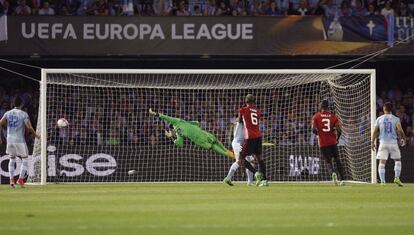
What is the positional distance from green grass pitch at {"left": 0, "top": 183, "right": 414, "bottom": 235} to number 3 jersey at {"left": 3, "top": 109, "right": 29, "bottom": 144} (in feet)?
8.66

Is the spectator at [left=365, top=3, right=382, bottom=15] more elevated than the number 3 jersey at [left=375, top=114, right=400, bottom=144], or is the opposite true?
the spectator at [left=365, top=3, right=382, bottom=15]

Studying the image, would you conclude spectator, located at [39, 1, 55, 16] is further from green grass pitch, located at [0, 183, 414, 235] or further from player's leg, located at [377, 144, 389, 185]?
player's leg, located at [377, 144, 389, 185]

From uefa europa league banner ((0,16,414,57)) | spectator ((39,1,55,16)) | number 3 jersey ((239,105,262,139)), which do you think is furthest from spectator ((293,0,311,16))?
number 3 jersey ((239,105,262,139))

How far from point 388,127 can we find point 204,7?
9.63m

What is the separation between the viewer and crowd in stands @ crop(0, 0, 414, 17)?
30.0 m

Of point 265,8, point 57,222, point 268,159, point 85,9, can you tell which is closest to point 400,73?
point 265,8

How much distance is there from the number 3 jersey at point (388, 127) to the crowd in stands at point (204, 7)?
283 inches

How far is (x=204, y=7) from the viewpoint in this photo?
102 feet

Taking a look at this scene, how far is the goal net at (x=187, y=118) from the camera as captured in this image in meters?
26.5

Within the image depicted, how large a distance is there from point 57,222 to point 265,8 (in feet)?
63.8

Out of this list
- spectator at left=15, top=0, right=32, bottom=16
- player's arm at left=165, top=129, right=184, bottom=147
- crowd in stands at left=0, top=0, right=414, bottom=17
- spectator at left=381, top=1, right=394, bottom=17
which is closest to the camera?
player's arm at left=165, top=129, right=184, bottom=147

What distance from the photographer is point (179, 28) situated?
95.7 feet

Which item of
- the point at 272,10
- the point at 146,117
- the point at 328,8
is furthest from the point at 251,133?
the point at 328,8

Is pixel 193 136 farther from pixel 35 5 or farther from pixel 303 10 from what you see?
pixel 35 5
